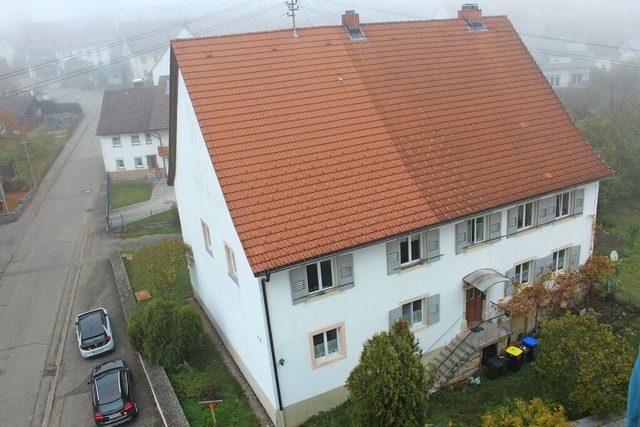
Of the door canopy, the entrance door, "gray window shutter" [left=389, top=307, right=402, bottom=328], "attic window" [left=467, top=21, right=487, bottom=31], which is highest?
"attic window" [left=467, top=21, right=487, bottom=31]

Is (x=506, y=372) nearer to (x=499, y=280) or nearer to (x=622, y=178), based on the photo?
(x=499, y=280)

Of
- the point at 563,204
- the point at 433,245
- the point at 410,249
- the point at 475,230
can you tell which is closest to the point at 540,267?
the point at 563,204

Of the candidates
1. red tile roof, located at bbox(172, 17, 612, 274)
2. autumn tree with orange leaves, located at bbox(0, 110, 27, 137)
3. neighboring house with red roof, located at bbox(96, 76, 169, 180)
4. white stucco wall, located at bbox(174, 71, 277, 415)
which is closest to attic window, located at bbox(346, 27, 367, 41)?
red tile roof, located at bbox(172, 17, 612, 274)

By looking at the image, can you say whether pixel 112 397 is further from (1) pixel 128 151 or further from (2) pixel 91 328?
(1) pixel 128 151

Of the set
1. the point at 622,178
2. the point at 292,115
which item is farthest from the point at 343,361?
the point at 622,178

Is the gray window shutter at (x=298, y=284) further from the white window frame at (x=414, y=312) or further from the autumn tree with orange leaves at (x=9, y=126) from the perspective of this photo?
the autumn tree with orange leaves at (x=9, y=126)

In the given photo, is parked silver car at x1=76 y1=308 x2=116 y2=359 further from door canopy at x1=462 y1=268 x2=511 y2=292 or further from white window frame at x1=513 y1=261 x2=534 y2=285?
white window frame at x1=513 y1=261 x2=534 y2=285
